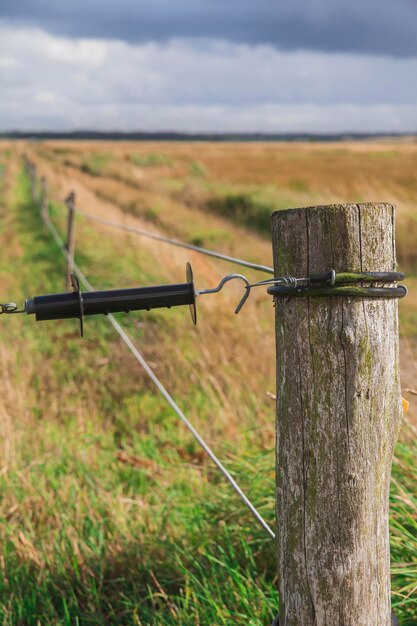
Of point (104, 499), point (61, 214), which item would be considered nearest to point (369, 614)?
point (104, 499)

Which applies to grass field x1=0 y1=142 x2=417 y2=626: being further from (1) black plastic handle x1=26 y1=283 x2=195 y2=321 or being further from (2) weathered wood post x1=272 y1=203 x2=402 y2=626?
(1) black plastic handle x1=26 y1=283 x2=195 y2=321

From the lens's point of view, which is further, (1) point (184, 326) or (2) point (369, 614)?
(1) point (184, 326)

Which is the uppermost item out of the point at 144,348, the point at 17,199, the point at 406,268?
the point at 17,199

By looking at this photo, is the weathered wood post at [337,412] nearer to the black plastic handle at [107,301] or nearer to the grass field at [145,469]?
the black plastic handle at [107,301]

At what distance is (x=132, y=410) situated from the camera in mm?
4465

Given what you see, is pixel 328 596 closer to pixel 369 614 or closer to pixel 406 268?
pixel 369 614

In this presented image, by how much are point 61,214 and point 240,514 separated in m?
12.4

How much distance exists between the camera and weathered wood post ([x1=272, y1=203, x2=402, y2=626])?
56.2 inches

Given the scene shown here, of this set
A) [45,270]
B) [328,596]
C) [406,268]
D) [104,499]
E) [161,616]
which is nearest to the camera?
[328,596]


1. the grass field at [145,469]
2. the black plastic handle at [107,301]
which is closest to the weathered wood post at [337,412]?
the black plastic handle at [107,301]

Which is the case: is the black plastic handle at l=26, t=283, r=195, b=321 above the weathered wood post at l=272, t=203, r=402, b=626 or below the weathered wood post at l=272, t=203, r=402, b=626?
above

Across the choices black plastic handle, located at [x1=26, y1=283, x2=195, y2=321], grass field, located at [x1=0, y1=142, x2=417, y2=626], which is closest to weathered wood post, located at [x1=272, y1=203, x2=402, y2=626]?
black plastic handle, located at [x1=26, y1=283, x2=195, y2=321]

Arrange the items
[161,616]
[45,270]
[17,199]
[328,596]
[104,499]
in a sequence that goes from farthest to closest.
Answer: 1. [17,199]
2. [45,270]
3. [104,499]
4. [161,616]
5. [328,596]

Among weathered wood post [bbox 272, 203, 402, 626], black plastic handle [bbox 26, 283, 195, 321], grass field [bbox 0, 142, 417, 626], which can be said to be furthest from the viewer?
grass field [bbox 0, 142, 417, 626]
